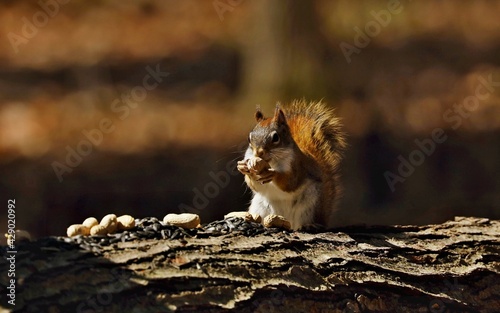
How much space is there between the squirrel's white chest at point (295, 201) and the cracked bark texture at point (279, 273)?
9.5 inches

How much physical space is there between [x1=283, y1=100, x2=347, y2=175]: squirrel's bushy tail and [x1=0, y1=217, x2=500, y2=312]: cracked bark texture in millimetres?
440

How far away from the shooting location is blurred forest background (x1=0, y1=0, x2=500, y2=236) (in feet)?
12.3

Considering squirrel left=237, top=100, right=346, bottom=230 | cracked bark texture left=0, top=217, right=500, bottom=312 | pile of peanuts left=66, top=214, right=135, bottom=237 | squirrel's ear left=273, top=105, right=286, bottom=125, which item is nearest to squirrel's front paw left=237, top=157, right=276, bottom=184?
squirrel left=237, top=100, right=346, bottom=230

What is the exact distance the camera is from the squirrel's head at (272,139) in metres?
2.55

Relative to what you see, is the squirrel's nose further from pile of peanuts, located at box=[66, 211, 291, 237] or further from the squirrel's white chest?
pile of peanuts, located at box=[66, 211, 291, 237]

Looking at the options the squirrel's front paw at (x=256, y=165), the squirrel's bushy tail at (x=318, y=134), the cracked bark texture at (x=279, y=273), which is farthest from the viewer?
the squirrel's bushy tail at (x=318, y=134)

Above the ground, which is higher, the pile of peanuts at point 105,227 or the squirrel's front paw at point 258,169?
the squirrel's front paw at point 258,169

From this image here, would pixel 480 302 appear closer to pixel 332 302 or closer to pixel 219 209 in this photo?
pixel 332 302

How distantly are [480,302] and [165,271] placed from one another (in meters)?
0.76

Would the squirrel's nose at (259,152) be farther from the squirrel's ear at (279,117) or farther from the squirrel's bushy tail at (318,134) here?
the squirrel's bushy tail at (318,134)

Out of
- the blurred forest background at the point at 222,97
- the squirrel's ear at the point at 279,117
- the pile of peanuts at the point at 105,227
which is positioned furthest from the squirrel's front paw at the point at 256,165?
the blurred forest background at the point at 222,97

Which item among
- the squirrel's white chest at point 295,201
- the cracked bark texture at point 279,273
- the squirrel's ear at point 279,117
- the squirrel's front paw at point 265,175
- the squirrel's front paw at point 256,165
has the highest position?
the squirrel's ear at point 279,117

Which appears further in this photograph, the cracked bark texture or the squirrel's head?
the squirrel's head

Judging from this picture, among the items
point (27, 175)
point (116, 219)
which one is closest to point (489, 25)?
point (27, 175)
